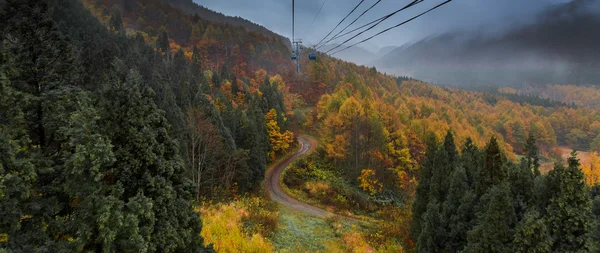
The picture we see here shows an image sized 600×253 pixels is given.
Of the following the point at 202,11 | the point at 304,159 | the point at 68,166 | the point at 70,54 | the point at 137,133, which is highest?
the point at 202,11

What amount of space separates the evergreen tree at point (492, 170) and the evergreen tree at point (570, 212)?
4568 millimetres

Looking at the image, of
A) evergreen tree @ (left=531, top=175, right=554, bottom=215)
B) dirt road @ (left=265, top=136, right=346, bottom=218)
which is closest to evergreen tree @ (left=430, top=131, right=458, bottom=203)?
evergreen tree @ (left=531, top=175, right=554, bottom=215)

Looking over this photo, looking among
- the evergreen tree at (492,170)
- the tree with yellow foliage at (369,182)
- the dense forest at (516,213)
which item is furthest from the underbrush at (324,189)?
the evergreen tree at (492,170)

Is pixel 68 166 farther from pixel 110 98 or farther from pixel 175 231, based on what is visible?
pixel 175 231

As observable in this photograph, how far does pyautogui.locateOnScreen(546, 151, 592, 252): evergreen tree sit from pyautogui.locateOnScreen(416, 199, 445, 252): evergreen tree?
7.10 meters

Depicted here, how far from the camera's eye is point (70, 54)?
815cm

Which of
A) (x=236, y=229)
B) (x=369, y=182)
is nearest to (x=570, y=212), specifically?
(x=236, y=229)

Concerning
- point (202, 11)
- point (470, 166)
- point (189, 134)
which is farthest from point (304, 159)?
point (202, 11)

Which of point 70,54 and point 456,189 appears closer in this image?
point 70,54

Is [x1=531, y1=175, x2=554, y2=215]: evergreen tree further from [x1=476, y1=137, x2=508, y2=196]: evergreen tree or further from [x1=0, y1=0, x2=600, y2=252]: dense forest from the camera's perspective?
[x1=476, y1=137, x2=508, y2=196]: evergreen tree

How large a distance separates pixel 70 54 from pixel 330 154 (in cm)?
3478

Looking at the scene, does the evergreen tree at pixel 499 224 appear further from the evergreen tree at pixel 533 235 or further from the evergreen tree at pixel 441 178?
the evergreen tree at pixel 441 178

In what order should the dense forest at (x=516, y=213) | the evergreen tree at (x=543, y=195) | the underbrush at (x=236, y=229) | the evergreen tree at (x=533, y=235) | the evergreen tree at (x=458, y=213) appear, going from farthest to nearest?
the evergreen tree at (x=458, y=213)
the underbrush at (x=236, y=229)
the evergreen tree at (x=543, y=195)
the evergreen tree at (x=533, y=235)
the dense forest at (x=516, y=213)

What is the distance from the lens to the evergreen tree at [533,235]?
396 inches
